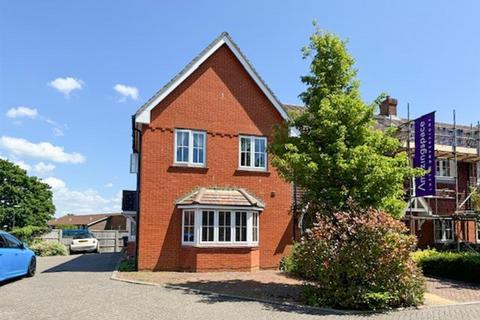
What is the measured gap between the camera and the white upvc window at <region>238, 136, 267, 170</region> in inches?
780

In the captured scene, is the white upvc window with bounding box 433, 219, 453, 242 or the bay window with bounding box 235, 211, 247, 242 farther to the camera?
the white upvc window with bounding box 433, 219, 453, 242

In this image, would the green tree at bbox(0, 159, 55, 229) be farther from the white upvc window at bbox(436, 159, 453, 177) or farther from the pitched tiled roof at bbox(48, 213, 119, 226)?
the white upvc window at bbox(436, 159, 453, 177)

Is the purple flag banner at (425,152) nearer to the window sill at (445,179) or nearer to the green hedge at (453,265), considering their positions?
the green hedge at (453,265)

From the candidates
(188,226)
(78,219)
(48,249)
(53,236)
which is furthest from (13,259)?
(78,219)

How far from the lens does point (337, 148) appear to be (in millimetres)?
13180

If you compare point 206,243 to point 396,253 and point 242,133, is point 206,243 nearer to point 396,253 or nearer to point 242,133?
point 242,133

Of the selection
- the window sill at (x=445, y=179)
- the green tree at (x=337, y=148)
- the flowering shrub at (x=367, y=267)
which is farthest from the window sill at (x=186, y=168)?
the window sill at (x=445, y=179)

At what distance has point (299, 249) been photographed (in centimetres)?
1273

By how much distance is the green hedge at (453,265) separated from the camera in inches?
658

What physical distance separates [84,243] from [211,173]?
55.4 ft

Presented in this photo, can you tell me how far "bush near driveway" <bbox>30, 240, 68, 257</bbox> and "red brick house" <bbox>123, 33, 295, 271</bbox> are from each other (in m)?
14.1

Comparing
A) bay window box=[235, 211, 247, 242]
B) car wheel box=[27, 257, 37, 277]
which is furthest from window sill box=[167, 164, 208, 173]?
car wheel box=[27, 257, 37, 277]

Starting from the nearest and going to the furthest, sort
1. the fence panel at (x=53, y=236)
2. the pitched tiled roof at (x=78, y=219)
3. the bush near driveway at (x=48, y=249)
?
→ the bush near driveway at (x=48, y=249), the fence panel at (x=53, y=236), the pitched tiled roof at (x=78, y=219)

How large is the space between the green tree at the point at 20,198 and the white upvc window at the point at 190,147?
46112 millimetres
